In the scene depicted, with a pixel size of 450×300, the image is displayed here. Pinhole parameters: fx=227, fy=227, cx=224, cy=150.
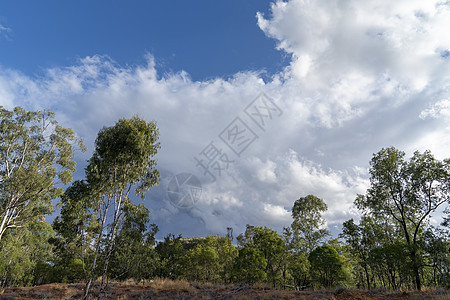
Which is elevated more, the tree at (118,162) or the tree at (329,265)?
the tree at (118,162)

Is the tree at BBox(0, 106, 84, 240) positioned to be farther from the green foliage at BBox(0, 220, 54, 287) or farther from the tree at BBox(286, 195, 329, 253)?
the tree at BBox(286, 195, 329, 253)

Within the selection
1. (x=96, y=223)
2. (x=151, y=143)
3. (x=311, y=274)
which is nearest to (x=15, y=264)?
(x=96, y=223)

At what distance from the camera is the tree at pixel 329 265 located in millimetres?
27766

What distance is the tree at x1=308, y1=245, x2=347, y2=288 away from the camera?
27.8m

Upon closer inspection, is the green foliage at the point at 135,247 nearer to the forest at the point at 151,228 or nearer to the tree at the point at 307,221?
the forest at the point at 151,228

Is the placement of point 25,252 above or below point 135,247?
below

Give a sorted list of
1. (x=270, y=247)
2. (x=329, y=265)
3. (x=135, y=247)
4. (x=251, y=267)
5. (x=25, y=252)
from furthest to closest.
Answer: (x=25, y=252) → (x=270, y=247) → (x=251, y=267) → (x=329, y=265) → (x=135, y=247)

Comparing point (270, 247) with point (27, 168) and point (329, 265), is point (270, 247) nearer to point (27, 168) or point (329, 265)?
point (329, 265)

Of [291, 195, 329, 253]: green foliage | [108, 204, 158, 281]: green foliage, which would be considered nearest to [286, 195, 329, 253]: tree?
[291, 195, 329, 253]: green foliage

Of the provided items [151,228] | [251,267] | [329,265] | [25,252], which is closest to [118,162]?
[151,228]

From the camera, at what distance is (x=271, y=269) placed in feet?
103

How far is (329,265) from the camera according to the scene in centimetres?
2781

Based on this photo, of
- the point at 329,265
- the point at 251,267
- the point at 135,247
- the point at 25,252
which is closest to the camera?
the point at 135,247

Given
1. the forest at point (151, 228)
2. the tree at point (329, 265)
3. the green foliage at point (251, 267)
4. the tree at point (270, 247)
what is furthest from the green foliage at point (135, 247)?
the tree at point (329, 265)
